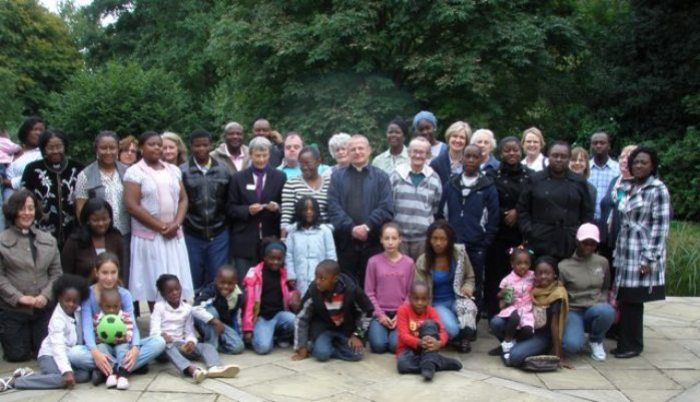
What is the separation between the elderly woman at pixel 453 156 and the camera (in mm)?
7073

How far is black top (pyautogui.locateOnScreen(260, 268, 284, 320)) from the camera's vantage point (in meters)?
6.43

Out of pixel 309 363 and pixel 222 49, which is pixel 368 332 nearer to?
pixel 309 363

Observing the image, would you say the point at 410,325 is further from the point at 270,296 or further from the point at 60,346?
the point at 60,346

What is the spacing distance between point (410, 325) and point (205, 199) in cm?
228

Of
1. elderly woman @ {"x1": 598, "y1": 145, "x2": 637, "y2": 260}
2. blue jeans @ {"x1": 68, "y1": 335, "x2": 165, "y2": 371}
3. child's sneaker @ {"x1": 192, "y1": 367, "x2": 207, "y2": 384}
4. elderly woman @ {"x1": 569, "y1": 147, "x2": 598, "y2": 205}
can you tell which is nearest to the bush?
elderly woman @ {"x1": 569, "y1": 147, "x2": 598, "y2": 205}

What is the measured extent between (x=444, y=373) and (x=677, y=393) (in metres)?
1.74

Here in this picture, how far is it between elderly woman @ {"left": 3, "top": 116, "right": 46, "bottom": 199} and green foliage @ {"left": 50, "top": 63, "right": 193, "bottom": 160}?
8.50m

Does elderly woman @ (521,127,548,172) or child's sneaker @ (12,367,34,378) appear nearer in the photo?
child's sneaker @ (12,367,34,378)

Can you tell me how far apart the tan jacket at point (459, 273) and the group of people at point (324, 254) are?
13 millimetres

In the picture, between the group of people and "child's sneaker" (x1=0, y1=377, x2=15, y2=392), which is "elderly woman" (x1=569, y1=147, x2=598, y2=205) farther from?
"child's sneaker" (x1=0, y1=377, x2=15, y2=392)

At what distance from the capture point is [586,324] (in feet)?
20.4

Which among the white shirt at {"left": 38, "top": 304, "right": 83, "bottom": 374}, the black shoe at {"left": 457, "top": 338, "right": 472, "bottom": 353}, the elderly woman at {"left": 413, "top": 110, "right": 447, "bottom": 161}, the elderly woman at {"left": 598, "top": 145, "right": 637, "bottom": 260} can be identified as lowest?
the black shoe at {"left": 457, "top": 338, "right": 472, "bottom": 353}

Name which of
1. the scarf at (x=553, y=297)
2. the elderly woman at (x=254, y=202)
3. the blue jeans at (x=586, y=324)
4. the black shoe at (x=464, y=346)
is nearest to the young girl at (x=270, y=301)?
the elderly woman at (x=254, y=202)

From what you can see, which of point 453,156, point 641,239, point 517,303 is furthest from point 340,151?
point 641,239
